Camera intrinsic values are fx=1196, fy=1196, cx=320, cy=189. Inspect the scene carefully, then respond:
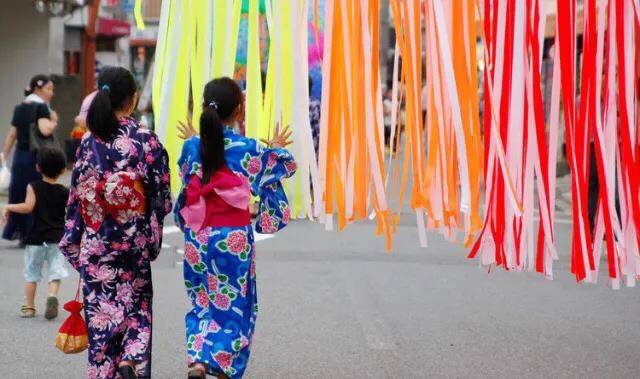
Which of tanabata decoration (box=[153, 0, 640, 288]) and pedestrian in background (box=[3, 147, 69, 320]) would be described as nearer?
tanabata decoration (box=[153, 0, 640, 288])

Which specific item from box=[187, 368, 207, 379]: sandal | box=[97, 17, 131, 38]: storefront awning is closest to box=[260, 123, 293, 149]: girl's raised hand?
box=[187, 368, 207, 379]: sandal

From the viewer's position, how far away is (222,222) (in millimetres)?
5074

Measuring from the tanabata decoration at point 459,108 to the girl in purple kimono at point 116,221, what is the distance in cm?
19

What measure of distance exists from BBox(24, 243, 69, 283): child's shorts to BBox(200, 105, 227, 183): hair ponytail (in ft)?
9.03

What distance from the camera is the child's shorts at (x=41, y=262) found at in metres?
7.44

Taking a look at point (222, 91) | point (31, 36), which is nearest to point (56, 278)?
point (222, 91)

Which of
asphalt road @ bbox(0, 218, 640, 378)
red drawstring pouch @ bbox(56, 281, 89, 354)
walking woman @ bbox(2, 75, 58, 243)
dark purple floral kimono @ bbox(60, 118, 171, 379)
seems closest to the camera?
dark purple floral kimono @ bbox(60, 118, 171, 379)

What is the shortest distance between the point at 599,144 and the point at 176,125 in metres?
1.80

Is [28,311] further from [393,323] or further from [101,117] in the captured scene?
[101,117]

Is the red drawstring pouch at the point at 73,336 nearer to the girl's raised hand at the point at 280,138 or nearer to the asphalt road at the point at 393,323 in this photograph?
the asphalt road at the point at 393,323

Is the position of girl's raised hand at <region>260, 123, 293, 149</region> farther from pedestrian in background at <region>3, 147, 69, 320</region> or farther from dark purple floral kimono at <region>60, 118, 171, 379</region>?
pedestrian in background at <region>3, 147, 69, 320</region>

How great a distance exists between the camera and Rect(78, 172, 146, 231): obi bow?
5035 millimetres

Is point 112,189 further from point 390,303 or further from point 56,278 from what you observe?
point 390,303

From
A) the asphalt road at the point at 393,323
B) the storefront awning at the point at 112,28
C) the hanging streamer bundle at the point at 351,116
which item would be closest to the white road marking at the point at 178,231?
the asphalt road at the point at 393,323
